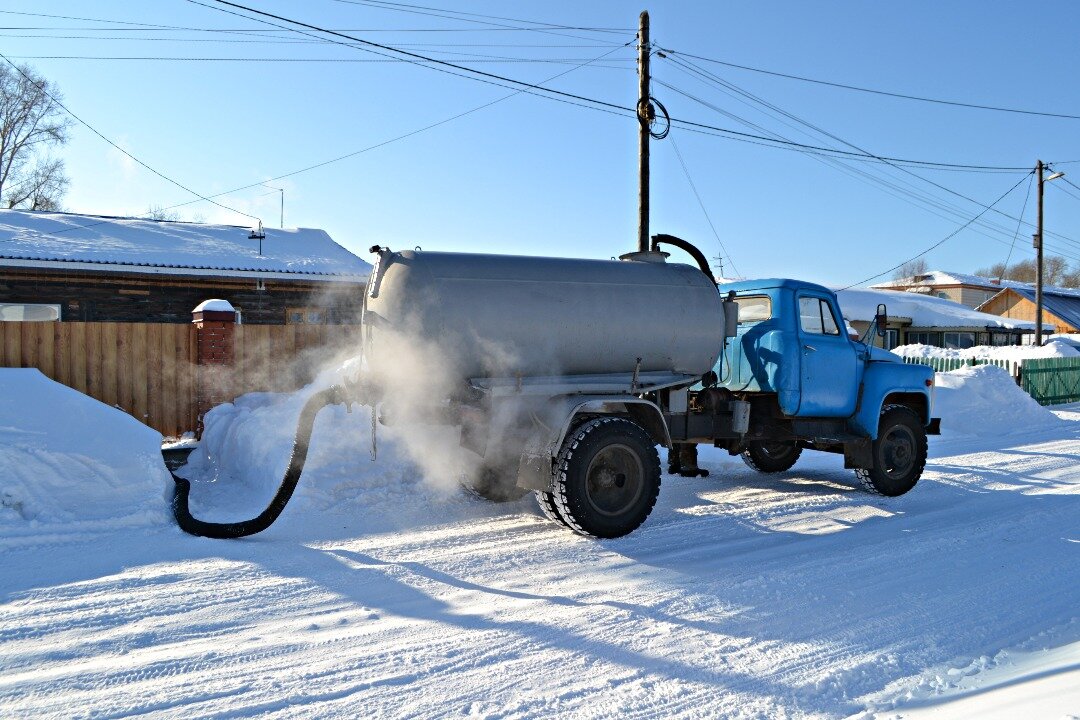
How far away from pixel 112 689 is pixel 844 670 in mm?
3746

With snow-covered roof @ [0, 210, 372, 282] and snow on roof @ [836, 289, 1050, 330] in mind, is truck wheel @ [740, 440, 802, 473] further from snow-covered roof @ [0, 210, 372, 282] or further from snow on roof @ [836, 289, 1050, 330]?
snow on roof @ [836, 289, 1050, 330]

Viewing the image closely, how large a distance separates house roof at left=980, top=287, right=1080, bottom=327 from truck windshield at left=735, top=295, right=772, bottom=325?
160 feet

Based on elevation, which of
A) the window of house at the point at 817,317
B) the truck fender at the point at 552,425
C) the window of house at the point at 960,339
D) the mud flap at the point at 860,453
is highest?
the window of house at the point at 960,339

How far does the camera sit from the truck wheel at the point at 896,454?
351 inches

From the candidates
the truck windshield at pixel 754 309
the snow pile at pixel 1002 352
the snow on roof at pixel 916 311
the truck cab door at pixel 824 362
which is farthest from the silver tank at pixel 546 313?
the snow on roof at pixel 916 311

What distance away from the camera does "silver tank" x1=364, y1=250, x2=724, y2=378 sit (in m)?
6.57

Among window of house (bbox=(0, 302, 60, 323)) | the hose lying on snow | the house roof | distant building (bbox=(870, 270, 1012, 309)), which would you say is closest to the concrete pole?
the hose lying on snow

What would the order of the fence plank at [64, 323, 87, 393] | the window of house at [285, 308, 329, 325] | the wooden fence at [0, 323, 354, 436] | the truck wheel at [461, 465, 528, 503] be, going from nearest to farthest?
1. the truck wheel at [461, 465, 528, 503]
2. the wooden fence at [0, 323, 354, 436]
3. the fence plank at [64, 323, 87, 393]
4. the window of house at [285, 308, 329, 325]

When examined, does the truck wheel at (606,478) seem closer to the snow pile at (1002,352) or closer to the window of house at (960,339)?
the snow pile at (1002,352)

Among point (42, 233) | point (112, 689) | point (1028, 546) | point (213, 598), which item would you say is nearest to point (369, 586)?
point (213, 598)

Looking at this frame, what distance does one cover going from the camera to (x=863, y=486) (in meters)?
9.20

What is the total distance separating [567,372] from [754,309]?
2.76 metres

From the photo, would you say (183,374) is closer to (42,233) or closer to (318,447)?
(318,447)

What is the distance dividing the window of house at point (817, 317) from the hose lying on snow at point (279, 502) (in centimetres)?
507
